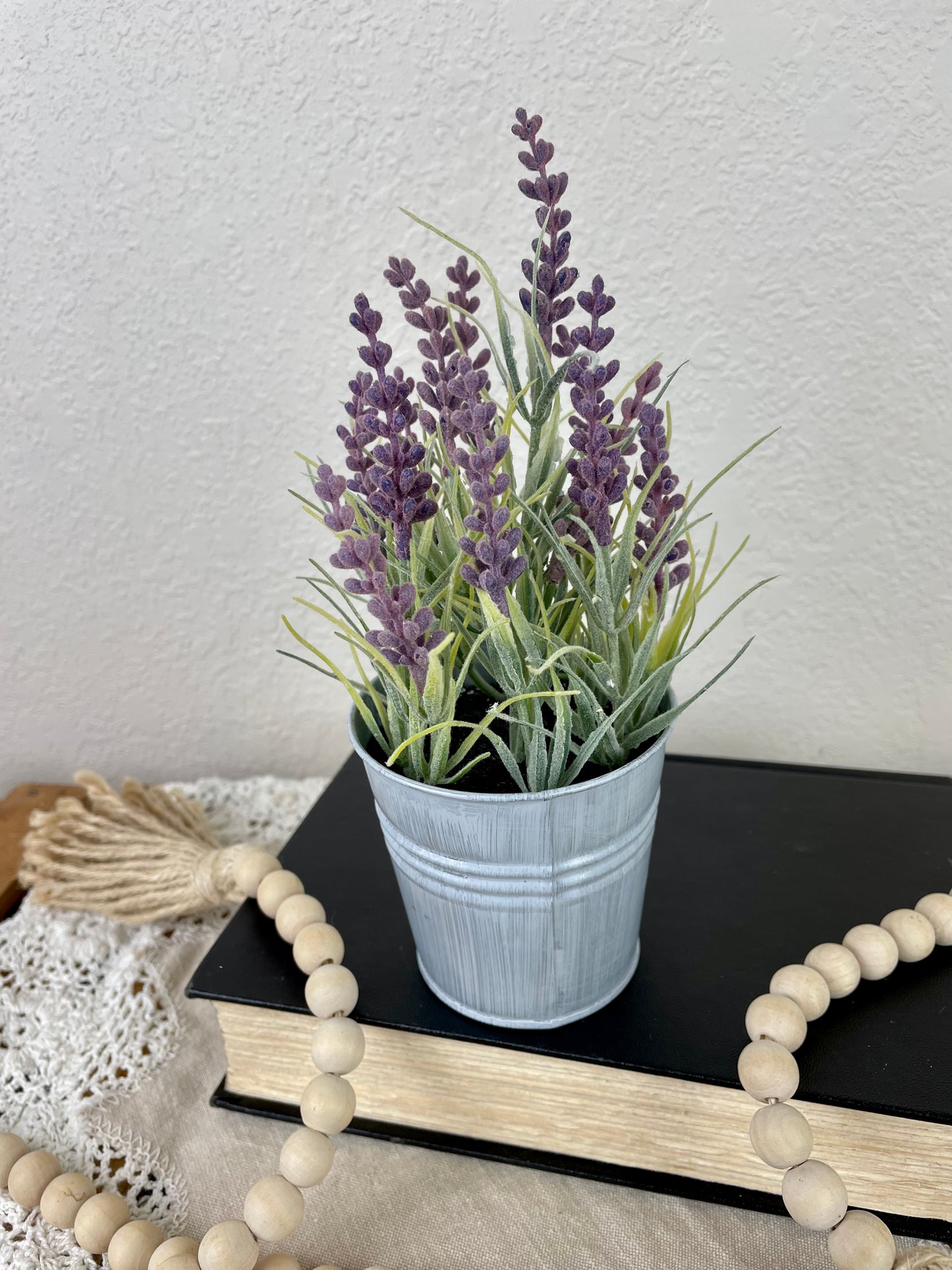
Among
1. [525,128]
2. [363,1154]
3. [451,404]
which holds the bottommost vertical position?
[363,1154]

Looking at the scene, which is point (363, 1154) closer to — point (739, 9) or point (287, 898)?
point (287, 898)

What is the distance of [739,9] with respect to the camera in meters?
0.53

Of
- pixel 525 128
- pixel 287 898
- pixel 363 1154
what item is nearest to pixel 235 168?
pixel 525 128

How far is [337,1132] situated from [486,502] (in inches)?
11.9

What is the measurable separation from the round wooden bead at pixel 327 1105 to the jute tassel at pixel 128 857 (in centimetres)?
19

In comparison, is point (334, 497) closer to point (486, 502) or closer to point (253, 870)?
point (486, 502)

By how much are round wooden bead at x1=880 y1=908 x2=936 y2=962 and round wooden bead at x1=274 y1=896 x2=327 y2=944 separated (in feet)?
1.00

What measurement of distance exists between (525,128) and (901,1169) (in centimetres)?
49

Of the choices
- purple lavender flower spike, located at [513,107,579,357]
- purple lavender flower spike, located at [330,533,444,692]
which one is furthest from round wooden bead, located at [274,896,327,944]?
purple lavender flower spike, located at [513,107,579,357]

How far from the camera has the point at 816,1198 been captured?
0.37 metres

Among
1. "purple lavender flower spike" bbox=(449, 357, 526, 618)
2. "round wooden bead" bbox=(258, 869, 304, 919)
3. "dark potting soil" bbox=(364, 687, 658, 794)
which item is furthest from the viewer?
"round wooden bead" bbox=(258, 869, 304, 919)

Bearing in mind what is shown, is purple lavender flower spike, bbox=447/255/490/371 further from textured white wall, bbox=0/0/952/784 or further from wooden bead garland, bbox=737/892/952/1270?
wooden bead garland, bbox=737/892/952/1270

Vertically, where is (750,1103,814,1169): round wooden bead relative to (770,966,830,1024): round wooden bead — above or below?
below

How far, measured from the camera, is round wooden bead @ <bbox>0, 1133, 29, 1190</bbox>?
0.47 meters
